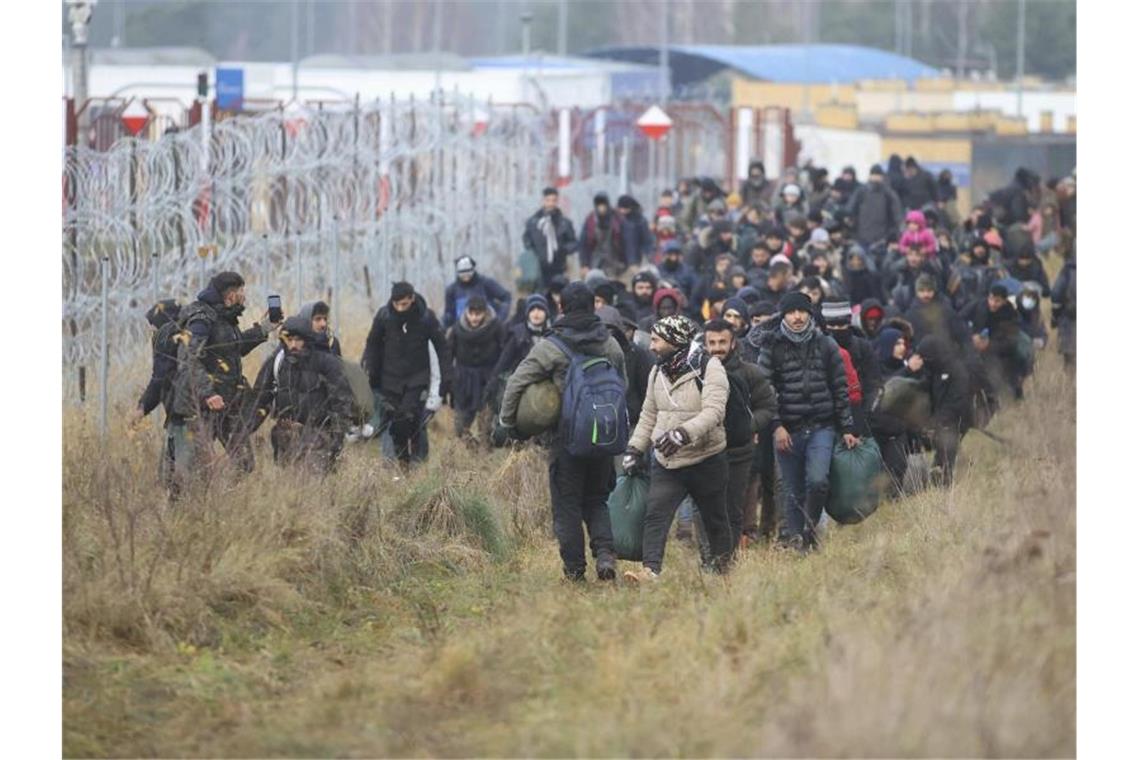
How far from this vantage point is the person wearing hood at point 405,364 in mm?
15648

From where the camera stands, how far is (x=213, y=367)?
13.0m

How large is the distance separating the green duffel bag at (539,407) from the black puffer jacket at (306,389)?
6.12ft

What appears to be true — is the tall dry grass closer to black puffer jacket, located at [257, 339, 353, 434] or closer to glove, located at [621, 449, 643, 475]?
black puffer jacket, located at [257, 339, 353, 434]

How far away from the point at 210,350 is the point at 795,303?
3233mm

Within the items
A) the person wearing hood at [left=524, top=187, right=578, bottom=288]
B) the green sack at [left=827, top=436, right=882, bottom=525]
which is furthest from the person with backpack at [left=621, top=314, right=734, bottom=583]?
the person wearing hood at [left=524, top=187, right=578, bottom=288]

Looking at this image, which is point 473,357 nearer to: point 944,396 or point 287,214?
point 944,396

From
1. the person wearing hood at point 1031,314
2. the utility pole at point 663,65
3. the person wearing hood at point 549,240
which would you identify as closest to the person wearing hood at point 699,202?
the person wearing hood at point 549,240

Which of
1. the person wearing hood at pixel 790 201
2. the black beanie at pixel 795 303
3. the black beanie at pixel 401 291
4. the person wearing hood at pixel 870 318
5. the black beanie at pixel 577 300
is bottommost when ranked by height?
the person wearing hood at pixel 870 318

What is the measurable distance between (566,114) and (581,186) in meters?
3.76

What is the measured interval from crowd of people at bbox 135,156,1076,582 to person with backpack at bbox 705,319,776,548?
12 millimetres

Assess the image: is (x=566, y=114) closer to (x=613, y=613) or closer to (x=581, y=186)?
(x=581, y=186)

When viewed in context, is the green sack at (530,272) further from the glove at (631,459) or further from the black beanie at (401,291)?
the glove at (631,459)

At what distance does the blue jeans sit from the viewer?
1331 cm

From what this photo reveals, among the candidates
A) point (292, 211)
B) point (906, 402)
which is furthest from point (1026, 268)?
point (906, 402)
